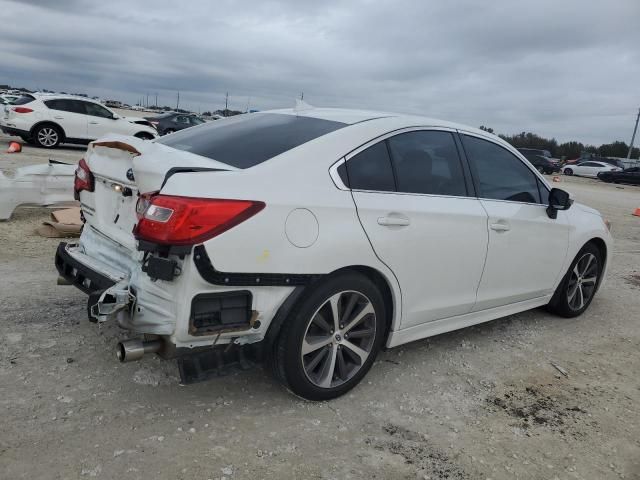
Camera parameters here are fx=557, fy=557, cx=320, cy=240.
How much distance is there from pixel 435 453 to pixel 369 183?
1494 millimetres

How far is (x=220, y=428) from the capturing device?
9.48 ft

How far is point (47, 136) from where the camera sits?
1588 centimetres

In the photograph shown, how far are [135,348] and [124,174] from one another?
100 centimetres

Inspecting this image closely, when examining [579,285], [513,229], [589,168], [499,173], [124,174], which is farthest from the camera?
[589,168]

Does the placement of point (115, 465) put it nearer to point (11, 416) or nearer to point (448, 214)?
point (11, 416)

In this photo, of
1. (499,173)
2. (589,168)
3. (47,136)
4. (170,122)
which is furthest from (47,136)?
(589,168)

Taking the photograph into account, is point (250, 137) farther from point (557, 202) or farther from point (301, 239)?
point (557, 202)

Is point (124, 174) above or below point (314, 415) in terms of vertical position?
above

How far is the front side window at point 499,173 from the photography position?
3971 mm

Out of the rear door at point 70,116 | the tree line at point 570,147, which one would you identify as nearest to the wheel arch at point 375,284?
the rear door at point 70,116

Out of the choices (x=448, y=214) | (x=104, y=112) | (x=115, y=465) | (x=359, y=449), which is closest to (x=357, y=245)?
(x=448, y=214)

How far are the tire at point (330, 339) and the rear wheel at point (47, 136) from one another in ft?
49.9

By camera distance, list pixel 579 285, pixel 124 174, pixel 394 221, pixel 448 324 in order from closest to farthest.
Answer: pixel 124 174 < pixel 394 221 < pixel 448 324 < pixel 579 285

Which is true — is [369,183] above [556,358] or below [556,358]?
above
